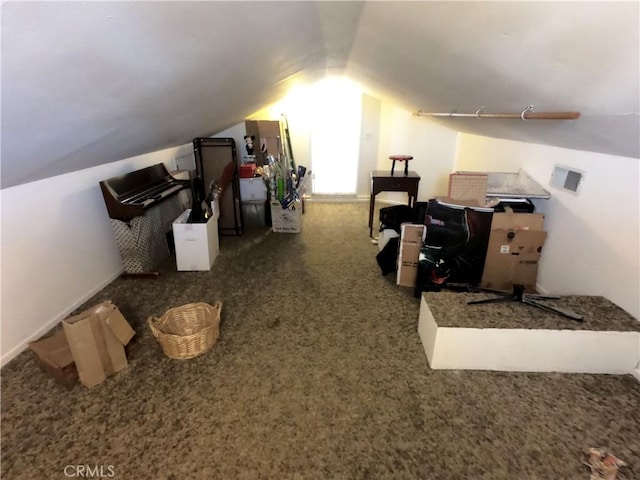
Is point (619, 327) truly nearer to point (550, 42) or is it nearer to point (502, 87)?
point (502, 87)

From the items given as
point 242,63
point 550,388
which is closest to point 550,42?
point 242,63

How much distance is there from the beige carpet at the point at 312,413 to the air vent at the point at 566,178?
1247mm

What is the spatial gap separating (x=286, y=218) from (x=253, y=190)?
626 mm

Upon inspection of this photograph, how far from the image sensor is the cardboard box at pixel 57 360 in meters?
1.77

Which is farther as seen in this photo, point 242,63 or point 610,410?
point 242,63

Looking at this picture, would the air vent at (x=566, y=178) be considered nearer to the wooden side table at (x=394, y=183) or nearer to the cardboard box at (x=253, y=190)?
the wooden side table at (x=394, y=183)

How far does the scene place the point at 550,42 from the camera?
1.10 metres

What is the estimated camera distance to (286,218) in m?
4.02

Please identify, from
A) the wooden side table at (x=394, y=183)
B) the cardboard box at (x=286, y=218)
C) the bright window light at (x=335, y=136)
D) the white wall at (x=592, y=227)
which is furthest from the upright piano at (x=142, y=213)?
the white wall at (x=592, y=227)

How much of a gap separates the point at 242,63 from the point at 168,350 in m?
1.77

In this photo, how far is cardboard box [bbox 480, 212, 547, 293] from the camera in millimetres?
2480

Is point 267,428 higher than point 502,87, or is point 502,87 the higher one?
point 502,87

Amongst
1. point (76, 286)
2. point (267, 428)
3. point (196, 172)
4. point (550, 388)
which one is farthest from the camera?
point (196, 172)

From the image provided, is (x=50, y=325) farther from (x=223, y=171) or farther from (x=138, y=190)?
(x=223, y=171)
